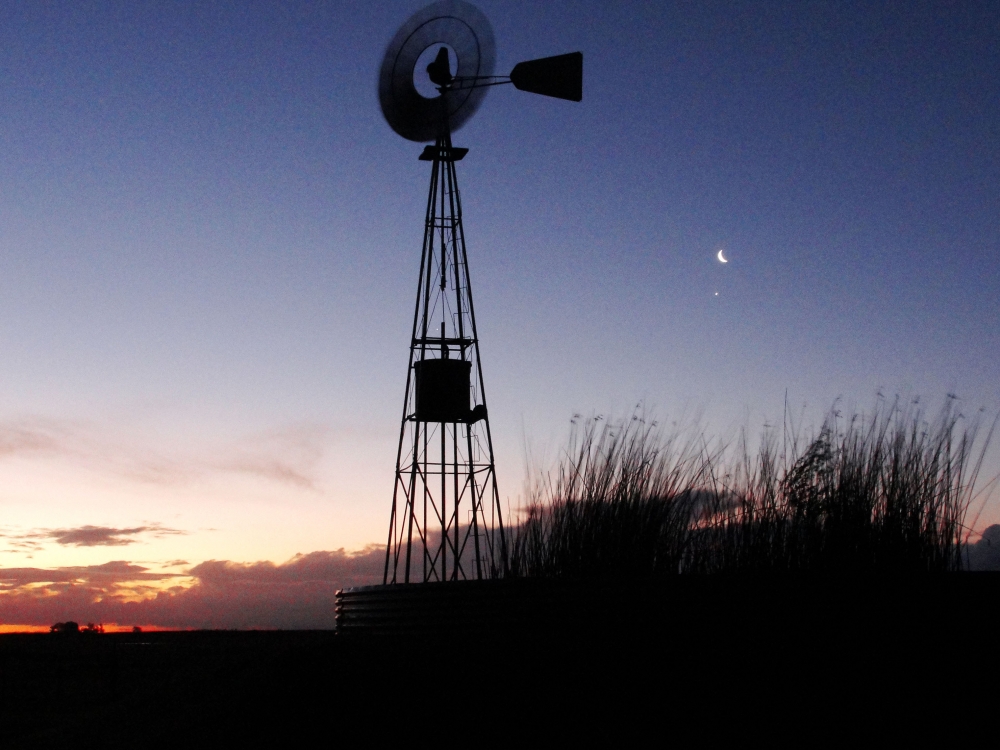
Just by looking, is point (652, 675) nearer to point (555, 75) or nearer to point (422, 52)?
point (555, 75)

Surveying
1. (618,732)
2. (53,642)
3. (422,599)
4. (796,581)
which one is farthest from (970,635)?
(53,642)

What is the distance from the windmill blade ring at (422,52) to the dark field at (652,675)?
8.87 m

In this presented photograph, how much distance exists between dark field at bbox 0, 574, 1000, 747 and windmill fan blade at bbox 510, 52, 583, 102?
6.64 metres

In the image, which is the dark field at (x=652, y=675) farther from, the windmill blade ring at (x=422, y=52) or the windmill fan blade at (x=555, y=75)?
the windmill blade ring at (x=422, y=52)

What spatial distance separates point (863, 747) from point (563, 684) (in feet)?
5.14

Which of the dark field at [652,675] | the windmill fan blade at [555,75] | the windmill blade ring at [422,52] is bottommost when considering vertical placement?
the dark field at [652,675]

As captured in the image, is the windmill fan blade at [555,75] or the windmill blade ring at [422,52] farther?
the windmill blade ring at [422,52]

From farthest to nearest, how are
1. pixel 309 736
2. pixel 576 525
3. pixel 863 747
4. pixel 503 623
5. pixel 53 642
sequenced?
pixel 53 642 < pixel 576 525 < pixel 503 623 < pixel 309 736 < pixel 863 747

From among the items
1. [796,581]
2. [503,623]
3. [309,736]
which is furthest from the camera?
[503,623]

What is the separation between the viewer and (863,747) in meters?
4.95

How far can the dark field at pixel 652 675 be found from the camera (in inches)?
206

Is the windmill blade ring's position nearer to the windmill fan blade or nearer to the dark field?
the windmill fan blade

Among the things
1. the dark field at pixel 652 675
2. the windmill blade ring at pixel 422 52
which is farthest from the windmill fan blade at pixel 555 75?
the dark field at pixel 652 675

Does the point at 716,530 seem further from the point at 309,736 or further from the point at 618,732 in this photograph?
the point at 309,736
